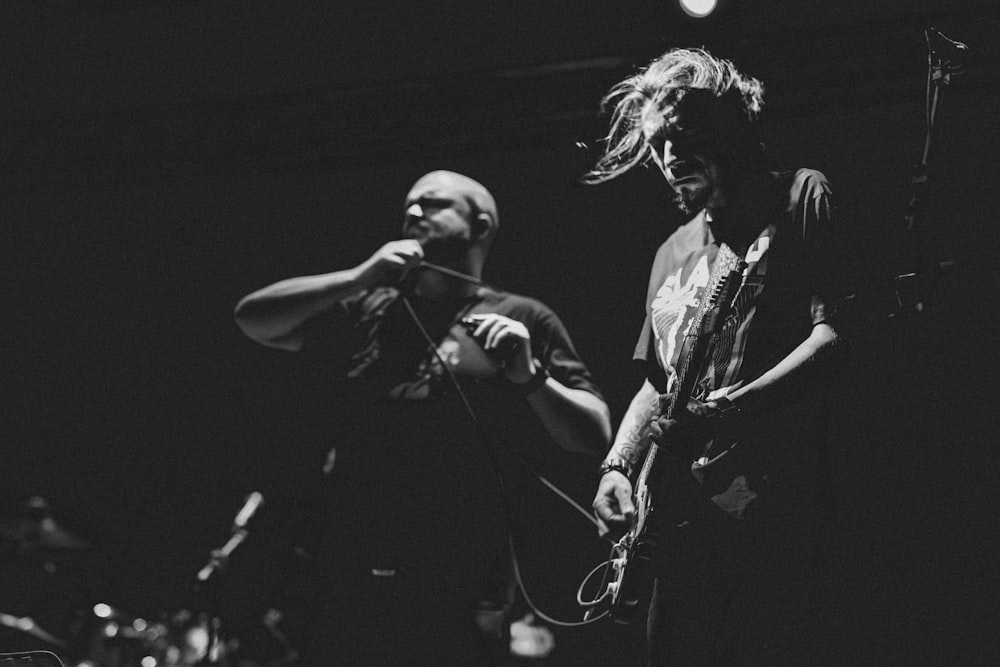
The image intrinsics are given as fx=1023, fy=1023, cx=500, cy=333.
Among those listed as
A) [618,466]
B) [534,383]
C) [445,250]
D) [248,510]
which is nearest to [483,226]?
[445,250]

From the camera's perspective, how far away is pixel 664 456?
2.43m

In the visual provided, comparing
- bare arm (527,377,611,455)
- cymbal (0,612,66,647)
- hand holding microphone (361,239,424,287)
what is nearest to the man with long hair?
bare arm (527,377,611,455)

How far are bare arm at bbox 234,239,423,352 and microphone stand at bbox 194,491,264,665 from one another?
0.46 m

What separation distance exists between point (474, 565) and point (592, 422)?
19.2 inches

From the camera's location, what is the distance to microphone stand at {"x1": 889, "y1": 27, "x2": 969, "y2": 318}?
2.54 metres

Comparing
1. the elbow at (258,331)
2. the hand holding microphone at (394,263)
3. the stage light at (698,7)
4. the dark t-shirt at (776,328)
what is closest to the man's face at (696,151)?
the dark t-shirt at (776,328)

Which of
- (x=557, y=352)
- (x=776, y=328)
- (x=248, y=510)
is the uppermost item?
(x=776, y=328)

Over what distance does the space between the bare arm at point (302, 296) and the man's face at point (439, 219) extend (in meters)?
0.05

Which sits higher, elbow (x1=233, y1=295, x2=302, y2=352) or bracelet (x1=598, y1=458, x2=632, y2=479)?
elbow (x1=233, y1=295, x2=302, y2=352)

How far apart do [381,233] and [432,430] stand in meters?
0.61

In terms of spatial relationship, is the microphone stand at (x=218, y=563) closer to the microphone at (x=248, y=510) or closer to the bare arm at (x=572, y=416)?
the microphone at (x=248, y=510)

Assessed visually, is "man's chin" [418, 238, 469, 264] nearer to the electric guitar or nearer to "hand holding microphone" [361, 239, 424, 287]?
"hand holding microphone" [361, 239, 424, 287]

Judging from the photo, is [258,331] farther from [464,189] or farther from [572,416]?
[572,416]

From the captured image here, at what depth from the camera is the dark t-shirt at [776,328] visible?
7.79 feet
